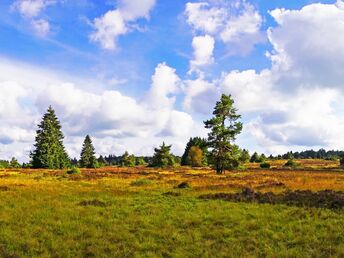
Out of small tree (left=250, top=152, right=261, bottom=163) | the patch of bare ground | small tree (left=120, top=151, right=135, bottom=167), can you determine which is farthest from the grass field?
small tree (left=250, top=152, right=261, bottom=163)

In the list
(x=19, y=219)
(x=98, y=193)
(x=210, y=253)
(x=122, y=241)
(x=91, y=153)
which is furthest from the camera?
(x=91, y=153)

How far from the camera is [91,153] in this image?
10044 centimetres

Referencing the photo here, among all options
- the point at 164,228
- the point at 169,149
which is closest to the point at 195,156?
the point at 169,149

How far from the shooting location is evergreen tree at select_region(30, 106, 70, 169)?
76.9 meters

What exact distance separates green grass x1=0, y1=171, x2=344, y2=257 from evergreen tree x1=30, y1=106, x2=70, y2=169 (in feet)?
186

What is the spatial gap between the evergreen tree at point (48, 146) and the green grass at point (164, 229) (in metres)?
56.6

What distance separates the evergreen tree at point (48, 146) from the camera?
7694cm

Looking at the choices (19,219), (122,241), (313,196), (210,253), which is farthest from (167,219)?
(313,196)

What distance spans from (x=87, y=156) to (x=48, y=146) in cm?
2307

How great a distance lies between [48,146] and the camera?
7694cm

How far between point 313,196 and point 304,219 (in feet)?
22.6

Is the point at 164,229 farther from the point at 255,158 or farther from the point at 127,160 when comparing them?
the point at 255,158

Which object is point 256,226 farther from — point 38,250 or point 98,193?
point 98,193

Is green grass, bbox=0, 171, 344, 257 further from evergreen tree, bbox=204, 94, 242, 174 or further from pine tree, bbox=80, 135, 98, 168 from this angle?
pine tree, bbox=80, 135, 98, 168
